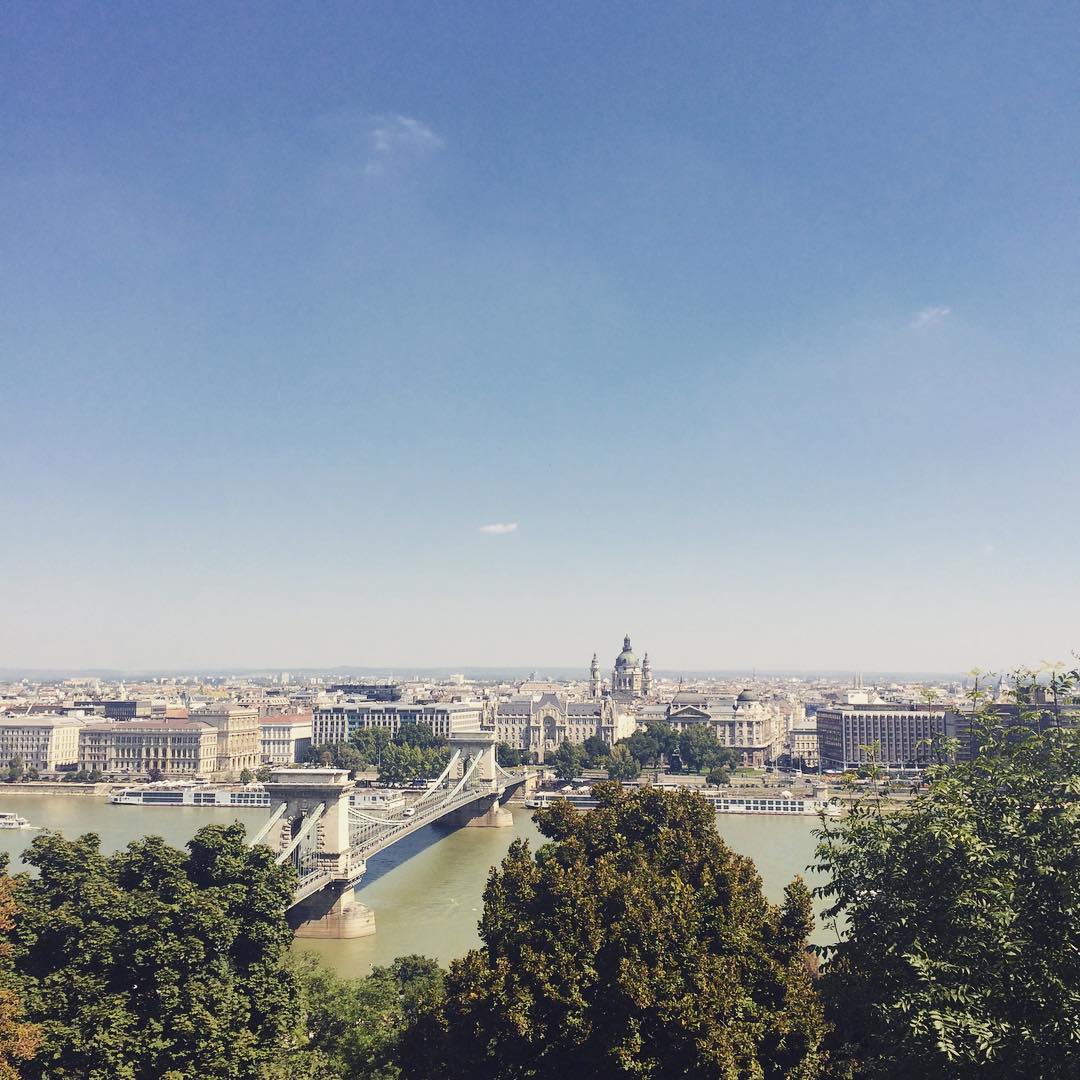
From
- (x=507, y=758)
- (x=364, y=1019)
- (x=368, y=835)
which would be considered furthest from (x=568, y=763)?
(x=364, y=1019)

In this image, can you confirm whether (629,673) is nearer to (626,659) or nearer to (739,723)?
(626,659)

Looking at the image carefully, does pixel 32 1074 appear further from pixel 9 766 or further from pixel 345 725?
pixel 345 725

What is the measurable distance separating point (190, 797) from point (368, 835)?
30.1m

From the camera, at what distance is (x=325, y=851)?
96.8 feet

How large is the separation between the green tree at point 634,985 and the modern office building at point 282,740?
79042mm

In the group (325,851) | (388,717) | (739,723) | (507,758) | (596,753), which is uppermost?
(325,851)

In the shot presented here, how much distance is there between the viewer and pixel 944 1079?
10297mm

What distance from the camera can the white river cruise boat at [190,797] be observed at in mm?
62219

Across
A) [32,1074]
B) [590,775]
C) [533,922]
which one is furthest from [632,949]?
[590,775]

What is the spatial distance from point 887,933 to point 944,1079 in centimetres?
215

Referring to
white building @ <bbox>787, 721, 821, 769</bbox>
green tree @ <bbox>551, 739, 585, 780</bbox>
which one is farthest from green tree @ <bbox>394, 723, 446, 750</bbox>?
white building @ <bbox>787, 721, 821, 769</bbox>

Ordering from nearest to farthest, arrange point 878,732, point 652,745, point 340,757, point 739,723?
point 652,745, point 340,757, point 878,732, point 739,723

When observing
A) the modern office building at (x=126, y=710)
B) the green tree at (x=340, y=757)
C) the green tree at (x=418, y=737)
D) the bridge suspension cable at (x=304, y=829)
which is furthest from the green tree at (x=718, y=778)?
the modern office building at (x=126, y=710)

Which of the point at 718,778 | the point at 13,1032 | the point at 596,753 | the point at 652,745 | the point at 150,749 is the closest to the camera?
the point at 13,1032
